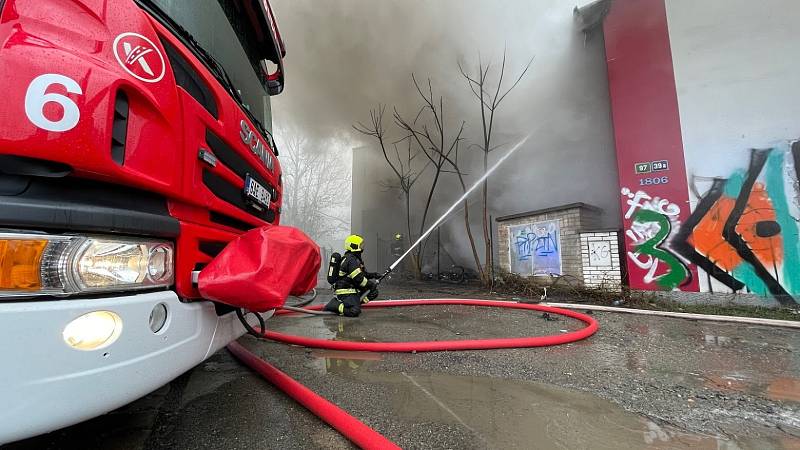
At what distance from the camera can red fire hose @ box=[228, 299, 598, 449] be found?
1.42 m

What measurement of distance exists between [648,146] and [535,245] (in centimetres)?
276

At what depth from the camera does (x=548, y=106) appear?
884 cm

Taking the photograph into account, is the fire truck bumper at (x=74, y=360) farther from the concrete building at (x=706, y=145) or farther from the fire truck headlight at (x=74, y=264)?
the concrete building at (x=706, y=145)

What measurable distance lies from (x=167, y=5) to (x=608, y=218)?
8039 mm

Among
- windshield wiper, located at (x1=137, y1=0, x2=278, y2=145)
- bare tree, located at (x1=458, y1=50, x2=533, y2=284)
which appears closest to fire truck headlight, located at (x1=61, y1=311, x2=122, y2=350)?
windshield wiper, located at (x1=137, y1=0, x2=278, y2=145)

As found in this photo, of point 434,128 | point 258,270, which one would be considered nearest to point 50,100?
point 258,270

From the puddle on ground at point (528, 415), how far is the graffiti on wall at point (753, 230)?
5.01 meters

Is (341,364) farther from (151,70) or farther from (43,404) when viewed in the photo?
(151,70)

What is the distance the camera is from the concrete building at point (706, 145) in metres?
4.99

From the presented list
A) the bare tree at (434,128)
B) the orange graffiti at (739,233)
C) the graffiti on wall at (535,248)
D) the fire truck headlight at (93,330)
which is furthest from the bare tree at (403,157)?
the fire truck headlight at (93,330)

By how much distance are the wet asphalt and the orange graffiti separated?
2.47m

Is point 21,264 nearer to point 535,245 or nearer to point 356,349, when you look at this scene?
point 356,349

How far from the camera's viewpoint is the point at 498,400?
1.90 metres

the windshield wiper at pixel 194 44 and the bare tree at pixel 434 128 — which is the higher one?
the bare tree at pixel 434 128
